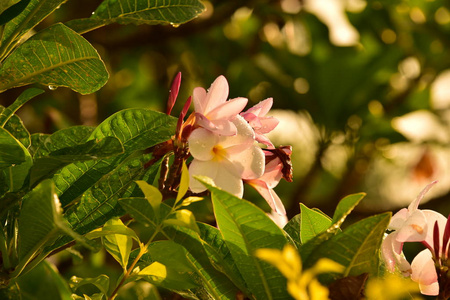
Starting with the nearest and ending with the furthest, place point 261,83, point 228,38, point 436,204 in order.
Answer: point 436,204, point 261,83, point 228,38

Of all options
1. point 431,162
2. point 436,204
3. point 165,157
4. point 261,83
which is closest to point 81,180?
point 165,157

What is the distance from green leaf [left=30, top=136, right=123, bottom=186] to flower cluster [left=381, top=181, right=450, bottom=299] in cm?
30

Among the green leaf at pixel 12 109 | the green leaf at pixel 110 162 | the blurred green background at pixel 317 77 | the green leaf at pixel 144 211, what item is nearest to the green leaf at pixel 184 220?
the green leaf at pixel 144 211

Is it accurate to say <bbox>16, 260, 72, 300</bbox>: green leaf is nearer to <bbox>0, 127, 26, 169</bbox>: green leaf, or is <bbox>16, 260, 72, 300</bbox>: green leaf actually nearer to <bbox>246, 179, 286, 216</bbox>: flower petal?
<bbox>0, 127, 26, 169</bbox>: green leaf

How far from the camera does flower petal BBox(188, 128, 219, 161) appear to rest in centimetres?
69

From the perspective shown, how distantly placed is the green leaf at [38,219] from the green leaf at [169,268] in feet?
0.32

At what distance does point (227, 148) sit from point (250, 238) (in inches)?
5.1

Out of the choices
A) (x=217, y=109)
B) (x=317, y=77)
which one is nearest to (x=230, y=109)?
(x=217, y=109)

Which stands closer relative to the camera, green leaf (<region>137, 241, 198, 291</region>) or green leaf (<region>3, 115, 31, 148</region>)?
green leaf (<region>137, 241, 198, 291</region>)

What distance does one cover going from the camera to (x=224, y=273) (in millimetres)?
654

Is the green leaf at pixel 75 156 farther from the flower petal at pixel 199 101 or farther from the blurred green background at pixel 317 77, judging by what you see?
the blurred green background at pixel 317 77

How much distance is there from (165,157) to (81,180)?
89 millimetres

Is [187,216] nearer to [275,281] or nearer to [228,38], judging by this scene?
[275,281]

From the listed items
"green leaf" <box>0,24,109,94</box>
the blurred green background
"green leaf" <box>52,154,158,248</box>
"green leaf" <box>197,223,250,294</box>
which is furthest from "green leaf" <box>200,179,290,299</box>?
the blurred green background
